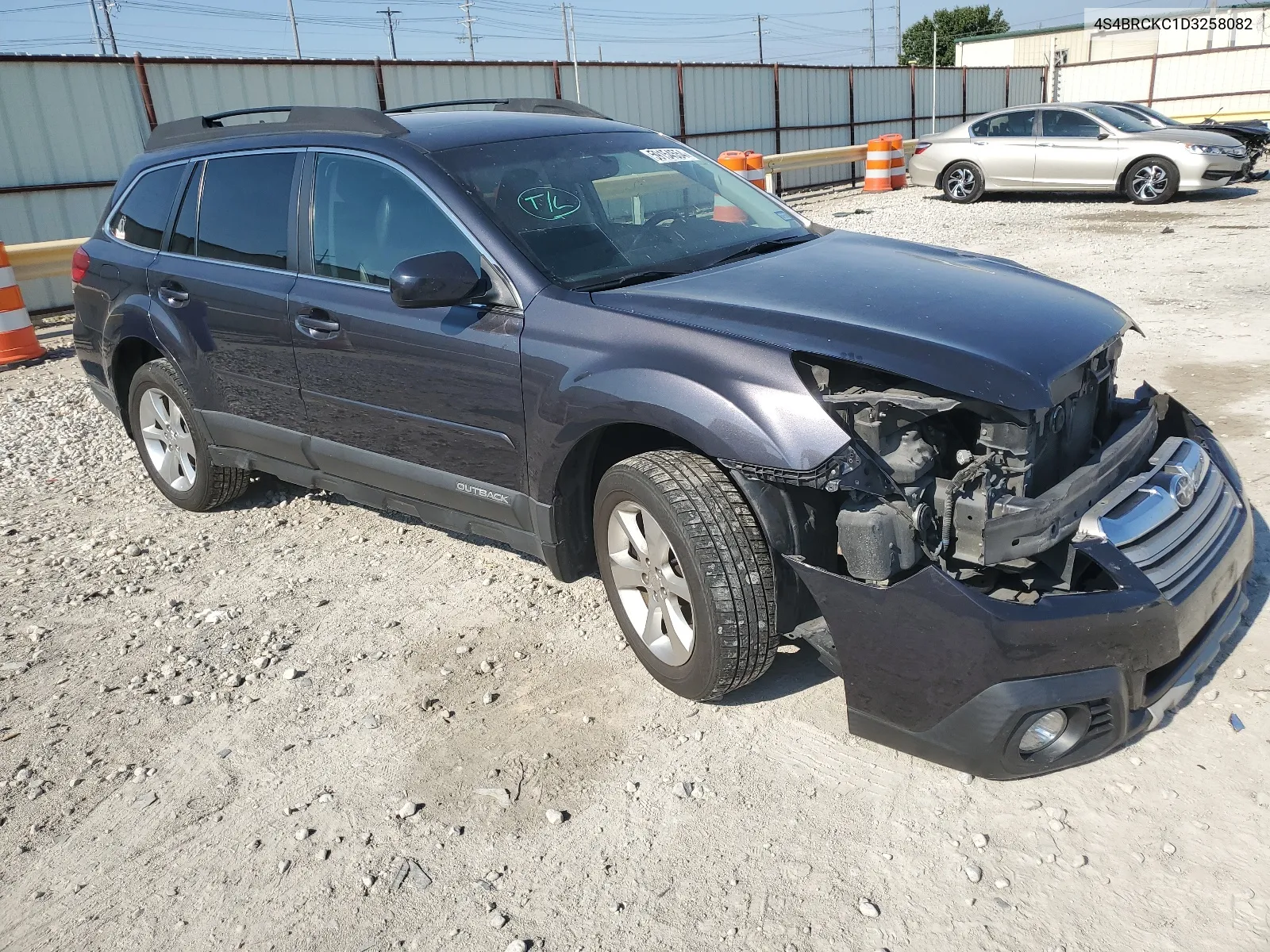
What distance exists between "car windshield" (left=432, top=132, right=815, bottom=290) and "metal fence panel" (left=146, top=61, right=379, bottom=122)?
1022 cm

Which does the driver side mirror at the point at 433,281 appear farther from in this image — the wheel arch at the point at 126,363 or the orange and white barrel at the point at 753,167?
the orange and white barrel at the point at 753,167

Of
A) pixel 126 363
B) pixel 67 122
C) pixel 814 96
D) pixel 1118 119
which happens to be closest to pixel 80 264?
pixel 126 363

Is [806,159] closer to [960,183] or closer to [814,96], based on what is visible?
[960,183]

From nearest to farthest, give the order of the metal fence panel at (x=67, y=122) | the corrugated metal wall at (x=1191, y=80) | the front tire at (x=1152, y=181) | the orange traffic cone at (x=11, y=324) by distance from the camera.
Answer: the orange traffic cone at (x=11, y=324) < the metal fence panel at (x=67, y=122) < the front tire at (x=1152, y=181) < the corrugated metal wall at (x=1191, y=80)

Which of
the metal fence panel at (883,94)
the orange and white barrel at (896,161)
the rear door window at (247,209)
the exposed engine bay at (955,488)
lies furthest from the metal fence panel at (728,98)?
the exposed engine bay at (955,488)

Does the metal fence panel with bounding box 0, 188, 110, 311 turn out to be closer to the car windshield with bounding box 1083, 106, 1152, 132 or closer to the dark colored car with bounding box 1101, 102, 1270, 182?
the car windshield with bounding box 1083, 106, 1152, 132

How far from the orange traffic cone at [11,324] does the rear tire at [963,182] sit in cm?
1294

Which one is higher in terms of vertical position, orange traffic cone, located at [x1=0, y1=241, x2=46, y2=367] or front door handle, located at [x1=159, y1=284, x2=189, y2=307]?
front door handle, located at [x1=159, y1=284, x2=189, y2=307]

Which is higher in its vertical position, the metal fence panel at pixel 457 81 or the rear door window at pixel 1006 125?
the metal fence panel at pixel 457 81

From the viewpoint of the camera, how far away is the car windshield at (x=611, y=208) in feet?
11.8

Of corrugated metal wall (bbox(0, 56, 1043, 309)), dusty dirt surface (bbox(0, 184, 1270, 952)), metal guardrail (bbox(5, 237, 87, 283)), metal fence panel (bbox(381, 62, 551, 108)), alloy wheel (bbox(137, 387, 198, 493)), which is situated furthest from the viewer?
metal fence panel (bbox(381, 62, 551, 108))

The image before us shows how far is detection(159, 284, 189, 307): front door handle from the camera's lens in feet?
15.5

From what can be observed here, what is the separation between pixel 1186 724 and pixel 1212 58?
32655mm

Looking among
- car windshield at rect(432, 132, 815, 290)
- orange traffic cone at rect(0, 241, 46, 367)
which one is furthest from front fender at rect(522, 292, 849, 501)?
orange traffic cone at rect(0, 241, 46, 367)
